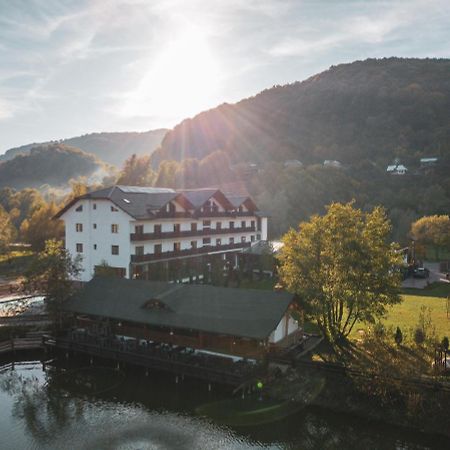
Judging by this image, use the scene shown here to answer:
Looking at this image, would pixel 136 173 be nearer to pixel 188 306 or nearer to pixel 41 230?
pixel 41 230

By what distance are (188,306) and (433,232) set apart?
2409 inches

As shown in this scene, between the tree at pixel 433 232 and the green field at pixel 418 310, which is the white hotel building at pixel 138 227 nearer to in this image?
the green field at pixel 418 310

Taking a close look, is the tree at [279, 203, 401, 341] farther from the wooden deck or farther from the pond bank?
the wooden deck

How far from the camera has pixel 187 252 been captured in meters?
58.8

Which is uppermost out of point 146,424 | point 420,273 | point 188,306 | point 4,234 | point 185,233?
point 185,233

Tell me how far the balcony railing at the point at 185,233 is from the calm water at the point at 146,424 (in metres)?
23.1

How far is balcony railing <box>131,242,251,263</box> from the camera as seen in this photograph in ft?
171

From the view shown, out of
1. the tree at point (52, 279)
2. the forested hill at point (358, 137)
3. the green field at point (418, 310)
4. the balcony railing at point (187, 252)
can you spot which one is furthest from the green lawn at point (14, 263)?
the forested hill at point (358, 137)

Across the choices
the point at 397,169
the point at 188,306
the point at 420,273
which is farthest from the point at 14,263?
the point at 397,169

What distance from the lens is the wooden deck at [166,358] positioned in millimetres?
28109

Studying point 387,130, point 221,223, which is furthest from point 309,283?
point 387,130

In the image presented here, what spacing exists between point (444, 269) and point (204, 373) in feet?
186

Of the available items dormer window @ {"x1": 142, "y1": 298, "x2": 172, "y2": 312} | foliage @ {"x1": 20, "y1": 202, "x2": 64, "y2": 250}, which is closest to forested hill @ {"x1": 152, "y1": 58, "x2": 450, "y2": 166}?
foliage @ {"x1": 20, "y1": 202, "x2": 64, "y2": 250}

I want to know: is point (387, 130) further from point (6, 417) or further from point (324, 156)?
point (6, 417)
